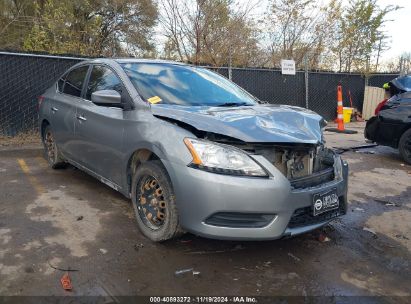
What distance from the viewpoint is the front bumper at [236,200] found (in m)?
Result: 2.93

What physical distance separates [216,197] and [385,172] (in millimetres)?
4675

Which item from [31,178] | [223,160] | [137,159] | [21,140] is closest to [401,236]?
[223,160]

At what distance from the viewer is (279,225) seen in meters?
3.02

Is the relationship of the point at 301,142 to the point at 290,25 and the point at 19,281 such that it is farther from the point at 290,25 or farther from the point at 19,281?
the point at 290,25

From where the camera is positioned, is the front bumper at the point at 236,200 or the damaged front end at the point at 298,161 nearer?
the front bumper at the point at 236,200

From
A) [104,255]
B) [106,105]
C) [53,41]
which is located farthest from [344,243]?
[53,41]

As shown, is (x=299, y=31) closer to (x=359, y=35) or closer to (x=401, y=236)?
(x=359, y=35)

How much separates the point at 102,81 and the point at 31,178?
1.93 m

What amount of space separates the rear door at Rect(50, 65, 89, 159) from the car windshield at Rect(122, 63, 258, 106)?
3.23 feet

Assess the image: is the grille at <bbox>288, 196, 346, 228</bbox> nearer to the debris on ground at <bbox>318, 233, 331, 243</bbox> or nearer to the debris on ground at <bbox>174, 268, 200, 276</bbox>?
the debris on ground at <bbox>318, 233, 331, 243</bbox>

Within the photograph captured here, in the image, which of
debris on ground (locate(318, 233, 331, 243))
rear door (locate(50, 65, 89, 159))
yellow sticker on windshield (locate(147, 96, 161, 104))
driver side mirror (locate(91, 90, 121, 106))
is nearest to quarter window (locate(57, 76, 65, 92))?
rear door (locate(50, 65, 89, 159))

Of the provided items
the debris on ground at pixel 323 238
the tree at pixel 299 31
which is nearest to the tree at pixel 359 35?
the tree at pixel 299 31

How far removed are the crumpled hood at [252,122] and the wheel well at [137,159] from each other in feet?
1.17

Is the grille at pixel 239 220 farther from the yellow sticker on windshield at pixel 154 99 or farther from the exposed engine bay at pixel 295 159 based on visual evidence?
the yellow sticker on windshield at pixel 154 99
